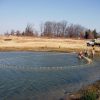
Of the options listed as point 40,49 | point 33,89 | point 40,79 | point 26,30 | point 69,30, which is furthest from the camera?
point 69,30

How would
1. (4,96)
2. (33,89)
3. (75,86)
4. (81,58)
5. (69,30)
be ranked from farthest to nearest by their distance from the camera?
(69,30), (81,58), (75,86), (33,89), (4,96)

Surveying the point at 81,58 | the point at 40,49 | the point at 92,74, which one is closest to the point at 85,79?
the point at 92,74

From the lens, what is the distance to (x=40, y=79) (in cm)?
3089

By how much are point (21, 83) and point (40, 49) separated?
4184 centimetres

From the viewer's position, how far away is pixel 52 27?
161 meters

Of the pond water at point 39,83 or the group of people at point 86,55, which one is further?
the group of people at point 86,55

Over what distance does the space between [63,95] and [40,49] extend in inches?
1863

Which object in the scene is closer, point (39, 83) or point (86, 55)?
point (39, 83)

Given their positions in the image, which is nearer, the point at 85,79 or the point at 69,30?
the point at 85,79

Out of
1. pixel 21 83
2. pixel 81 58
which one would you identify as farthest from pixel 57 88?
pixel 81 58

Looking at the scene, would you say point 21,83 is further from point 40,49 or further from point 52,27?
point 52,27

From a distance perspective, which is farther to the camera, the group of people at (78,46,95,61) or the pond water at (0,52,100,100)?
the group of people at (78,46,95,61)

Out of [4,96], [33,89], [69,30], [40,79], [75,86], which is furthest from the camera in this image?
[69,30]

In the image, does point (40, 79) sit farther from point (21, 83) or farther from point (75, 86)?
point (75, 86)
